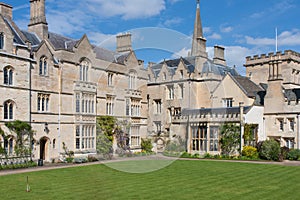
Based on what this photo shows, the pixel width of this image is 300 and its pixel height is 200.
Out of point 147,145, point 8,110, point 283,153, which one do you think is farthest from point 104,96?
point 283,153

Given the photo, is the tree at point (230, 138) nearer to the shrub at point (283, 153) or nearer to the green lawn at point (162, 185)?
the shrub at point (283, 153)

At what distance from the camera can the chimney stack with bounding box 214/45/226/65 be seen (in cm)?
4543

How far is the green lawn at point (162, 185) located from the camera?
13.6 meters

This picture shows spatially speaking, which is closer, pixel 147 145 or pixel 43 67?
pixel 43 67

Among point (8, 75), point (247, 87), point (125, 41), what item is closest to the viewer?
point (8, 75)

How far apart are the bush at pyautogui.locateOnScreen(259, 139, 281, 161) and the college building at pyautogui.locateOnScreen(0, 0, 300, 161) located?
325 cm

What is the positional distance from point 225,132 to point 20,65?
18090 mm

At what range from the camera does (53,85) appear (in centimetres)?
2900

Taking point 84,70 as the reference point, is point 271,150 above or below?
below

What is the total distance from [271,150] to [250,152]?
6.60 feet

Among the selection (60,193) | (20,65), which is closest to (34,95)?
(20,65)

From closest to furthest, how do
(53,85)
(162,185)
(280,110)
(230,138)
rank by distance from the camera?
(162,185), (53,85), (230,138), (280,110)

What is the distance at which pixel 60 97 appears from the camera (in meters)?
29.5

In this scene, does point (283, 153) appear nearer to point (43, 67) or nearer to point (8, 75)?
point (43, 67)
